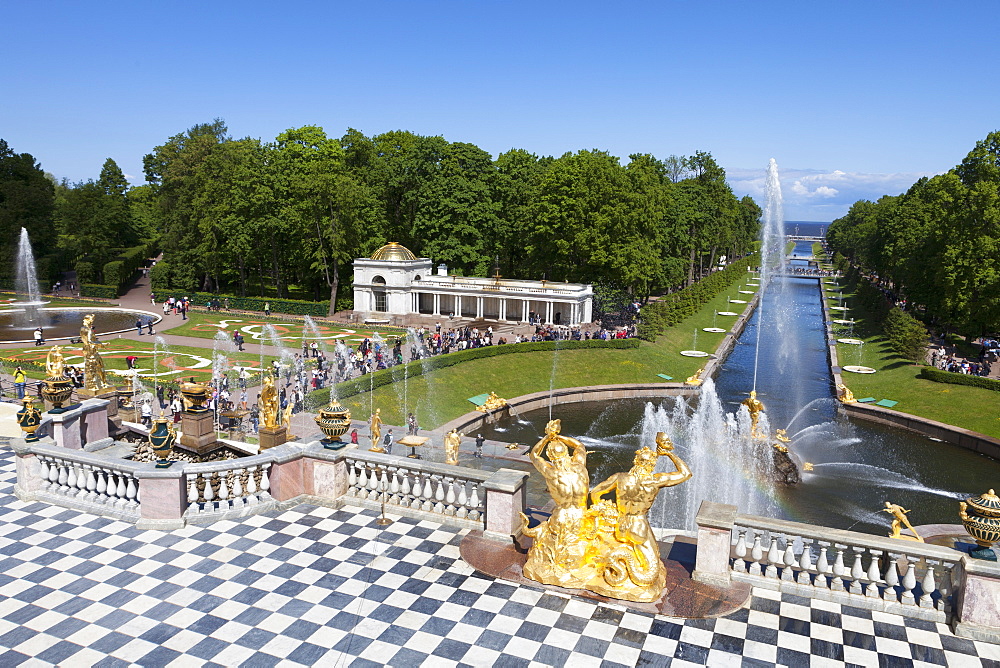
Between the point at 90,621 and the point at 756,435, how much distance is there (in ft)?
90.9

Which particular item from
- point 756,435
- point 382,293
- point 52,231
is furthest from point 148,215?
point 756,435

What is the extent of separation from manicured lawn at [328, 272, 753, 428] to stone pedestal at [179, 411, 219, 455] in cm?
1748

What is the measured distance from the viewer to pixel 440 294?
6556 centimetres

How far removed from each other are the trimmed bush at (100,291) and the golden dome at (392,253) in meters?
31.5

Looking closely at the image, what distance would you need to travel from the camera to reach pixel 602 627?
1074 cm

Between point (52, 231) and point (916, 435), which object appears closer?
point (916, 435)

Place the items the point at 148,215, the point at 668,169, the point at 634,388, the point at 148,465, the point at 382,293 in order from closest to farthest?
the point at 148,465 → the point at 634,388 → the point at 382,293 → the point at 148,215 → the point at 668,169

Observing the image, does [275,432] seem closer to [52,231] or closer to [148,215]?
[52,231]

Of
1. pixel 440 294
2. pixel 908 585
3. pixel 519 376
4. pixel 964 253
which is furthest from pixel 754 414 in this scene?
pixel 440 294

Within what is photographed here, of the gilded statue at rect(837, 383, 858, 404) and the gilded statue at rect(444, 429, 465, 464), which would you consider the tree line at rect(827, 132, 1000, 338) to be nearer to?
the gilded statue at rect(837, 383, 858, 404)

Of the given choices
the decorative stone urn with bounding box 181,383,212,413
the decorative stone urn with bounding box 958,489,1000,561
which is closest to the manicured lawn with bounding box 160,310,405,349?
A: the decorative stone urn with bounding box 181,383,212,413

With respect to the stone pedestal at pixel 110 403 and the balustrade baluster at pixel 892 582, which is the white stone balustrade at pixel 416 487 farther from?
the stone pedestal at pixel 110 403

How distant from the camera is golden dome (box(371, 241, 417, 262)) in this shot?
64.9 metres

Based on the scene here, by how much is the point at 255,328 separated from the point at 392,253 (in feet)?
46.2
